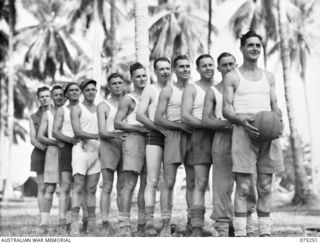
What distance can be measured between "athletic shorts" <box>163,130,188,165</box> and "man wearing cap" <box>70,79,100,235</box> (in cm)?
108

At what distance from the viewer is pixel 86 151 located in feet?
21.2

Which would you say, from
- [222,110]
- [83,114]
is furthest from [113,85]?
[222,110]

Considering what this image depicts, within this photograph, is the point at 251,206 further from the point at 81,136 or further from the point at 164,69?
the point at 81,136

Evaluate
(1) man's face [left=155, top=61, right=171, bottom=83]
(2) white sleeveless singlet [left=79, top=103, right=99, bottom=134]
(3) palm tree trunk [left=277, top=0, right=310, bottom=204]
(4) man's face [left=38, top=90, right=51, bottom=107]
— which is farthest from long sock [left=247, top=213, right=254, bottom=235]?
(3) palm tree trunk [left=277, top=0, right=310, bottom=204]

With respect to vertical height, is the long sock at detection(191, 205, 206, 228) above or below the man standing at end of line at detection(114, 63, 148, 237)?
below

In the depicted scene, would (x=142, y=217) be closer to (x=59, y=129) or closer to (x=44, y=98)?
(x=59, y=129)

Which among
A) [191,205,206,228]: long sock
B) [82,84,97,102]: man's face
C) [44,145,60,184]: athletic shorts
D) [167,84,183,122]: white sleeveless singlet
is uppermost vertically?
[82,84,97,102]: man's face

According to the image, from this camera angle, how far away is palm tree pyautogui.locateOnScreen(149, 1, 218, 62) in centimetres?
2823

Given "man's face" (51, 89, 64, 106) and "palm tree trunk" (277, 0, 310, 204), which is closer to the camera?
"man's face" (51, 89, 64, 106)

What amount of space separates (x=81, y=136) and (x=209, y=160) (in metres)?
1.56

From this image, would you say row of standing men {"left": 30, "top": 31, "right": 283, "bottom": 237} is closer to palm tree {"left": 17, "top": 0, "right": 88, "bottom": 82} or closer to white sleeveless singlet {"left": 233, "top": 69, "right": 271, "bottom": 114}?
white sleeveless singlet {"left": 233, "top": 69, "right": 271, "bottom": 114}

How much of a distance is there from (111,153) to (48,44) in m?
24.7

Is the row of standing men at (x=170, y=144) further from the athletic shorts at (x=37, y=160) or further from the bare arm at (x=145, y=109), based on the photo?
the athletic shorts at (x=37, y=160)

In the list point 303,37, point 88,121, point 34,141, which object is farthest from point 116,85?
point 303,37
